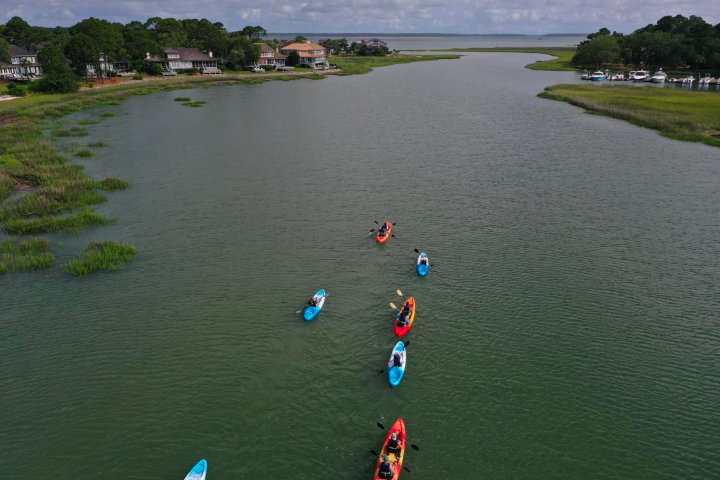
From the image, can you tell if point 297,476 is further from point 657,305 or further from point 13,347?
point 657,305

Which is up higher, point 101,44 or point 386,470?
point 101,44

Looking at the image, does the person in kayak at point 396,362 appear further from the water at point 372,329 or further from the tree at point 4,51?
the tree at point 4,51

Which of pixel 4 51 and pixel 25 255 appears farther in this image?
pixel 4 51

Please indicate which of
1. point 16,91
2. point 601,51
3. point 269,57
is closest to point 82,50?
point 16,91

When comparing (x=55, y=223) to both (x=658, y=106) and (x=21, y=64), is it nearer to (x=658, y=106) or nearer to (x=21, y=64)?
(x=658, y=106)

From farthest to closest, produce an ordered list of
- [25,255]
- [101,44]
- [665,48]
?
[665,48] < [101,44] < [25,255]

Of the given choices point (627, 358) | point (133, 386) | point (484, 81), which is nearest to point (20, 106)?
point (133, 386)

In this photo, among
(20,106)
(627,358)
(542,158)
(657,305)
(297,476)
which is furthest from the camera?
(20,106)

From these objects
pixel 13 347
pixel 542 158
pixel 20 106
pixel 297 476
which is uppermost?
pixel 20 106
